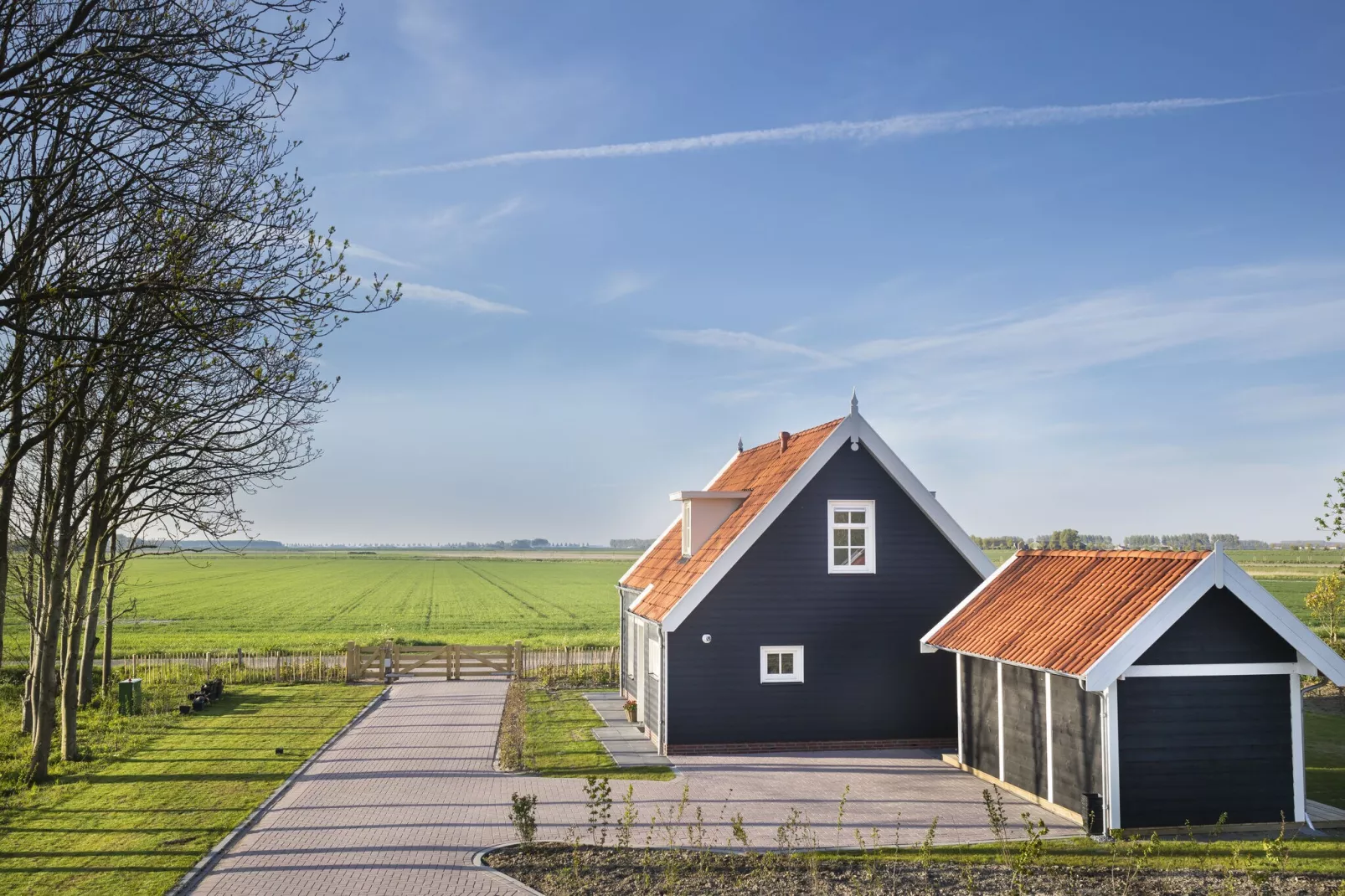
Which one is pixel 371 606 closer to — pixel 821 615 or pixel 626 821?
pixel 821 615

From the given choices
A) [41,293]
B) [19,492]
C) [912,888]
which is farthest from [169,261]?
[19,492]

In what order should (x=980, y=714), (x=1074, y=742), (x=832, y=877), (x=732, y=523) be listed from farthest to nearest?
(x=732, y=523), (x=980, y=714), (x=1074, y=742), (x=832, y=877)

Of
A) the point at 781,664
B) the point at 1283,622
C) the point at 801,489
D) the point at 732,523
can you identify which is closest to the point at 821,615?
the point at 781,664

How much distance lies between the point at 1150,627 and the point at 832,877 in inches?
240

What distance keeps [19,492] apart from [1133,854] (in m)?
24.8

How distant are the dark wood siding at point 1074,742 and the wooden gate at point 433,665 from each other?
21710 mm

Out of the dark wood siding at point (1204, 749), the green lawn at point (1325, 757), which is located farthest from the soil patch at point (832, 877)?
the green lawn at point (1325, 757)

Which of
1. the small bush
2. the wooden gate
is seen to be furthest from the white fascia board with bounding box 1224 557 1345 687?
the wooden gate

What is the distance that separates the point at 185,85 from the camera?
33.6 ft

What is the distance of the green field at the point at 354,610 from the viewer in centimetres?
4972

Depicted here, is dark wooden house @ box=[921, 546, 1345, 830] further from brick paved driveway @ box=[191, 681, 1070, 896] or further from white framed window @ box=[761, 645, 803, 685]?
white framed window @ box=[761, 645, 803, 685]

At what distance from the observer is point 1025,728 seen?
1686cm

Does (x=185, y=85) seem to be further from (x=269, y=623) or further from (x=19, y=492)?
(x=269, y=623)

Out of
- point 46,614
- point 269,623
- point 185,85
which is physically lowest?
point 269,623
